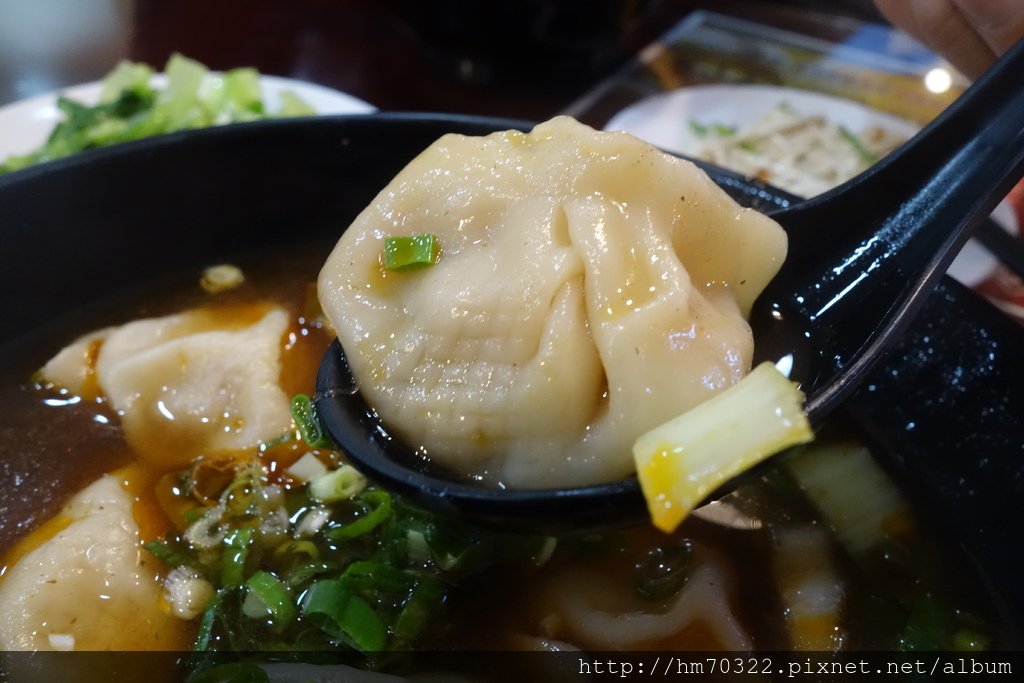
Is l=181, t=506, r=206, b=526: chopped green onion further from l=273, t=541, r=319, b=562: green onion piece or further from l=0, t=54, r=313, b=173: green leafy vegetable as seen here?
l=0, t=54, r=313, b=173: green leafy vegetable

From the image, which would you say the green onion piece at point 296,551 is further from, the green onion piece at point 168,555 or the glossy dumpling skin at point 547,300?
the glossy dumpling skin at point 547,300

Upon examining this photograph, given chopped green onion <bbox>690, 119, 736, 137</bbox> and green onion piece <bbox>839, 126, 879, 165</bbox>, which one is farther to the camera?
chopped green onion <bbox>690, 119, 736, 137</bbox>

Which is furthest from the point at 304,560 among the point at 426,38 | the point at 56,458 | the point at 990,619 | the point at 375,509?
the point at 426,38

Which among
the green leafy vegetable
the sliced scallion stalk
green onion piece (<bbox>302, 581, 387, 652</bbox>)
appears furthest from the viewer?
the green leafy vegetable

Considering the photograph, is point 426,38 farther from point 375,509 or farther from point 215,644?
point 215,644

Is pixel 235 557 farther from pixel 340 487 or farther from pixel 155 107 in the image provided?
pixel 155 107

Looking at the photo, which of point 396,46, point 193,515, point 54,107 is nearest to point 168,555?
point 193,515

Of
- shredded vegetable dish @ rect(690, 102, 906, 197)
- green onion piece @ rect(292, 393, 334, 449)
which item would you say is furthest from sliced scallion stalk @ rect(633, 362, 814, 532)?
shredded vegetable dish @ rect(690, 102, 906, 197)
